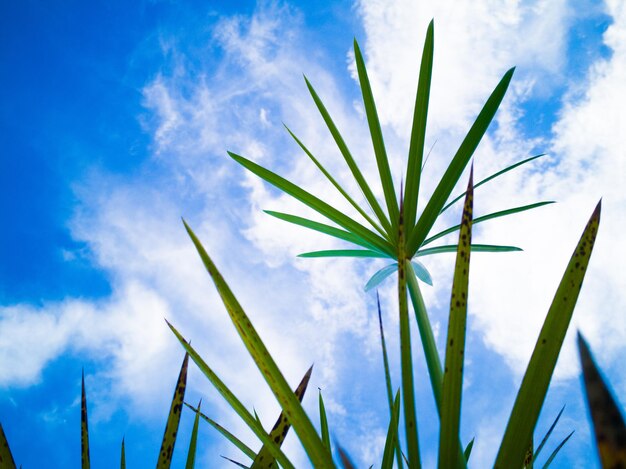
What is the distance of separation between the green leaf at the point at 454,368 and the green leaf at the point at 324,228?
1.30 m

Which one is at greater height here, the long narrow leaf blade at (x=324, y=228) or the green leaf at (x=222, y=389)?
the long narrow leaf blade at (x=324, y=228)

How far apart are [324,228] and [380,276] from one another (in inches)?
17.9

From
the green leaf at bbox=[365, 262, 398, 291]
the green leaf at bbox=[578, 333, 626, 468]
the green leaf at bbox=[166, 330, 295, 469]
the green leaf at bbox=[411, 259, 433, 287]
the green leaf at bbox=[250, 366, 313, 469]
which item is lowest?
the green leaf at bbox=[578, 333, 626, 468]

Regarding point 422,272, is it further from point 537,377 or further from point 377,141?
point 537,377

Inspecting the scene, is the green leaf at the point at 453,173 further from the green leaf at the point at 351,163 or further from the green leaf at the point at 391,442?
the green leaf at the point at 391,442

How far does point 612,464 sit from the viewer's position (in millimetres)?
394

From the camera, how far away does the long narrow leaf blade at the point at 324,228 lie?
2201mm

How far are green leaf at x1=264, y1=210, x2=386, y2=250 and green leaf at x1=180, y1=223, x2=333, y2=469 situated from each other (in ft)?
4.62

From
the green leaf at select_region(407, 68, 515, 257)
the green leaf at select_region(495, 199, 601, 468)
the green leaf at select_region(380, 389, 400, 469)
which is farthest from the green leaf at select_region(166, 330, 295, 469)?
the green leaf at select_region(407, 68, 515, 257)

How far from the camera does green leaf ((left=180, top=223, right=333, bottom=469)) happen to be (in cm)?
72

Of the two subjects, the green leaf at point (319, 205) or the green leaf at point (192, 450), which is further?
the green leaf at point (319, 205)

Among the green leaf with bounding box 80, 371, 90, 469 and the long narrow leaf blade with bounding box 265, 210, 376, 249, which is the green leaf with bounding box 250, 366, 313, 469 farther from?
the long narrow leaf blade with bounding box 265, 210, 376, 249

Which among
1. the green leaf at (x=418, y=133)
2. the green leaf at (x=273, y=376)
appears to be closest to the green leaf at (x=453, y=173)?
the green leaf at (x=418, y=133)

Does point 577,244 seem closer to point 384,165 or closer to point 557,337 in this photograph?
point 557,337
